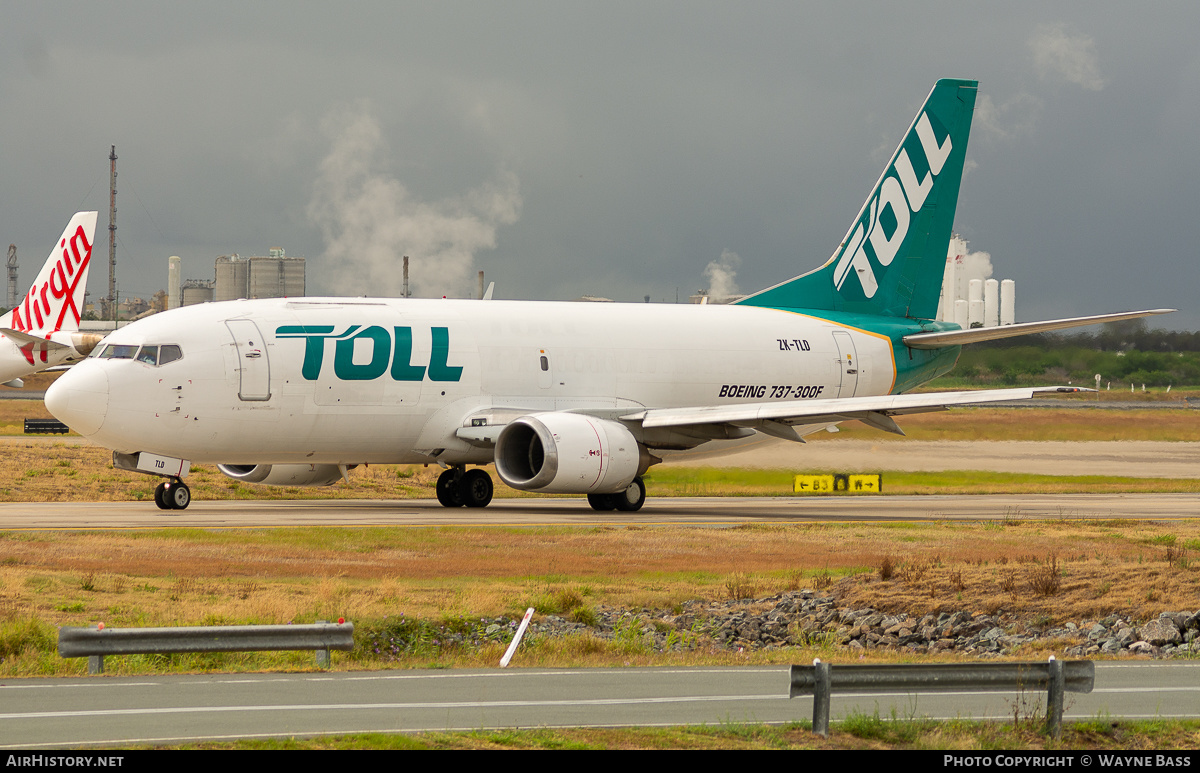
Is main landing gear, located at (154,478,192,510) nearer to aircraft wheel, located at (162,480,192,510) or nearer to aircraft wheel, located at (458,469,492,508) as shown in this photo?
aircraft wheel, located at (162,480,192,510)

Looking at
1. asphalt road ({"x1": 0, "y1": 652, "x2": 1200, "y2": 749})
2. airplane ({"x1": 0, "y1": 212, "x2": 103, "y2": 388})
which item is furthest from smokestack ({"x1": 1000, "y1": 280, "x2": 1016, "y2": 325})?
asphalt road ({"x1": 0, "y1": 652, "x2": 1200, "y2": 749})

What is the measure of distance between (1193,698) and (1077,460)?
4032cm

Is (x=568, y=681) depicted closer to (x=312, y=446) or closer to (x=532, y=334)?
(x=312, y=446)

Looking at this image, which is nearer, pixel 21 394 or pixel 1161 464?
pixel 1161 464

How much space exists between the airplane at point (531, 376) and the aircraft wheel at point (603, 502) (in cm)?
5

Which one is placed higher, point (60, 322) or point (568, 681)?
point (60, 322)

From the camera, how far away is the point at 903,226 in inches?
1569

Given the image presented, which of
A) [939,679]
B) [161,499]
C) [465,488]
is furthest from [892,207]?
[939,679]

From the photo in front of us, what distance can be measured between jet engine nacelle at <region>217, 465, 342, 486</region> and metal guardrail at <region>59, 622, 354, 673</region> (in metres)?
20.4

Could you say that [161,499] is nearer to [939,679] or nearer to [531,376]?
[531,376]

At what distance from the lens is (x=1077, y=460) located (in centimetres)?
5097

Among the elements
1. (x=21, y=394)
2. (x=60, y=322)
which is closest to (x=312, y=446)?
(x=60, y=322)

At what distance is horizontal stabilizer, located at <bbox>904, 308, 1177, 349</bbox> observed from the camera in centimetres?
3216

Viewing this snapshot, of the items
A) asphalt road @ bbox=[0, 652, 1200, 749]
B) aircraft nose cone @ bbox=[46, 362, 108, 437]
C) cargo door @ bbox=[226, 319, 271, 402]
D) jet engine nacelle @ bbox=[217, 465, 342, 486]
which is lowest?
asphalt road @ bbox=[0, 652, 1200, 749]
